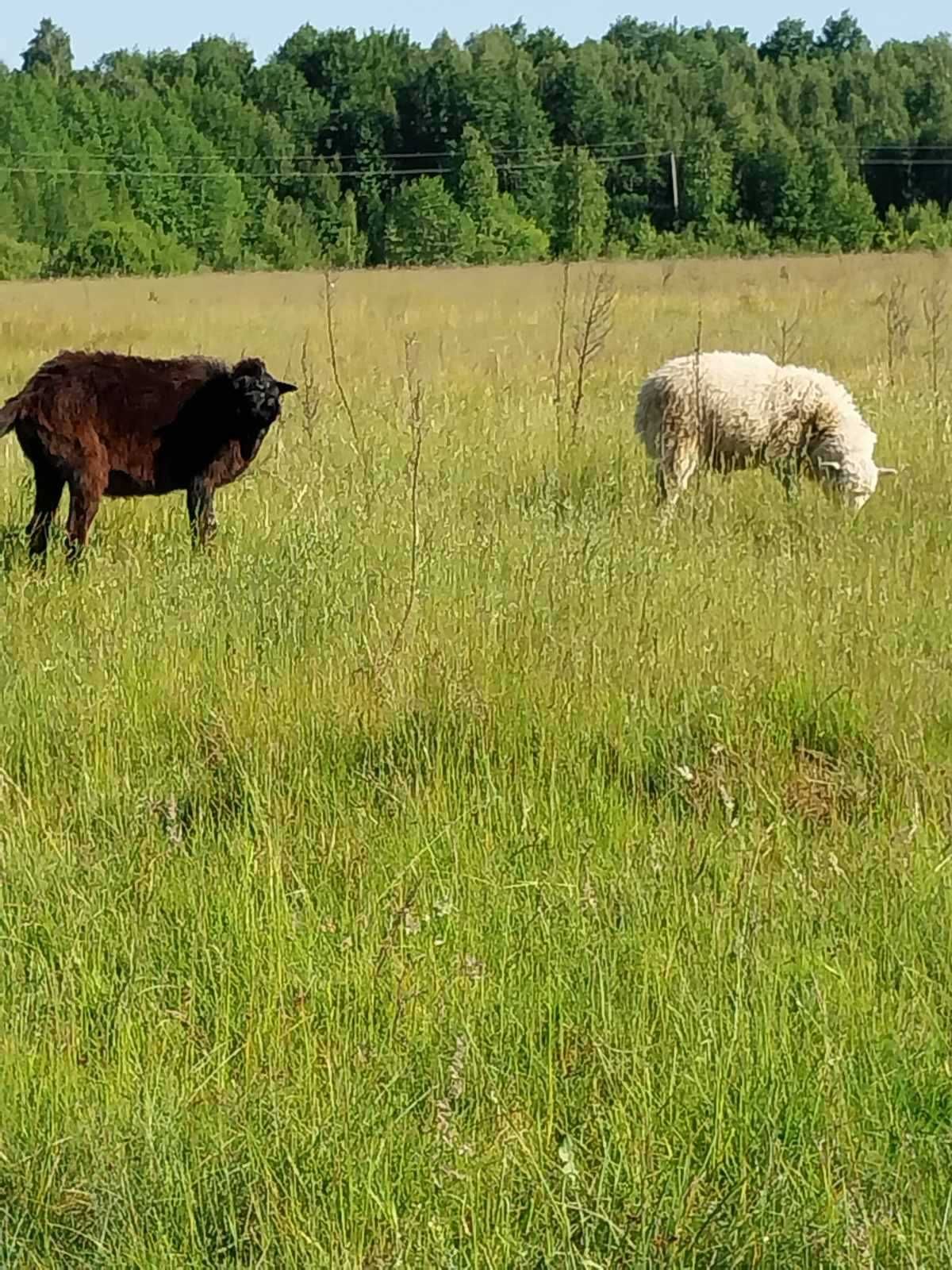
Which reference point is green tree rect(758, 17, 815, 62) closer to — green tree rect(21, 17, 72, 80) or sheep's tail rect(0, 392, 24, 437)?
green tree rect(21, 17, 72, 80)

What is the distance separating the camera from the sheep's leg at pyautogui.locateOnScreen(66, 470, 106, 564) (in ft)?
22.5

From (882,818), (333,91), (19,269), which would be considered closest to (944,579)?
(882,818)

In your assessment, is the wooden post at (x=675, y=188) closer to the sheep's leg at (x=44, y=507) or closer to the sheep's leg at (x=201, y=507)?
the sheep's leg at (x=201, y=507)

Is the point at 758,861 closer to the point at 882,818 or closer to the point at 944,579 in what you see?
the point at 882,818

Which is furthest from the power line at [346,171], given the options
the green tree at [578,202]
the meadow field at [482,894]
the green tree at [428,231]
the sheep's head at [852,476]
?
the meadow field at [482,894]

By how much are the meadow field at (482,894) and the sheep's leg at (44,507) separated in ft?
2.66

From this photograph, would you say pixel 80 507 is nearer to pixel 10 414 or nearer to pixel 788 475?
pixel 10 414

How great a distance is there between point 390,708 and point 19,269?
50.6 meters

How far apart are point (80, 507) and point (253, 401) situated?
1.08m

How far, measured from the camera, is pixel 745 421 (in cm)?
821

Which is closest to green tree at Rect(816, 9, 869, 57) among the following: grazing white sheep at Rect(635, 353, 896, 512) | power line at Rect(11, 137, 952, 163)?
power line at Rect(11, 137, 952, 163)

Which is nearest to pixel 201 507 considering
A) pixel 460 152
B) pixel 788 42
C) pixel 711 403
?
pixel 711 403

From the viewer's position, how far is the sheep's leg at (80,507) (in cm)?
685

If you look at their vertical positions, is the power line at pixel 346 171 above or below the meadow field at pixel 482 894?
above
